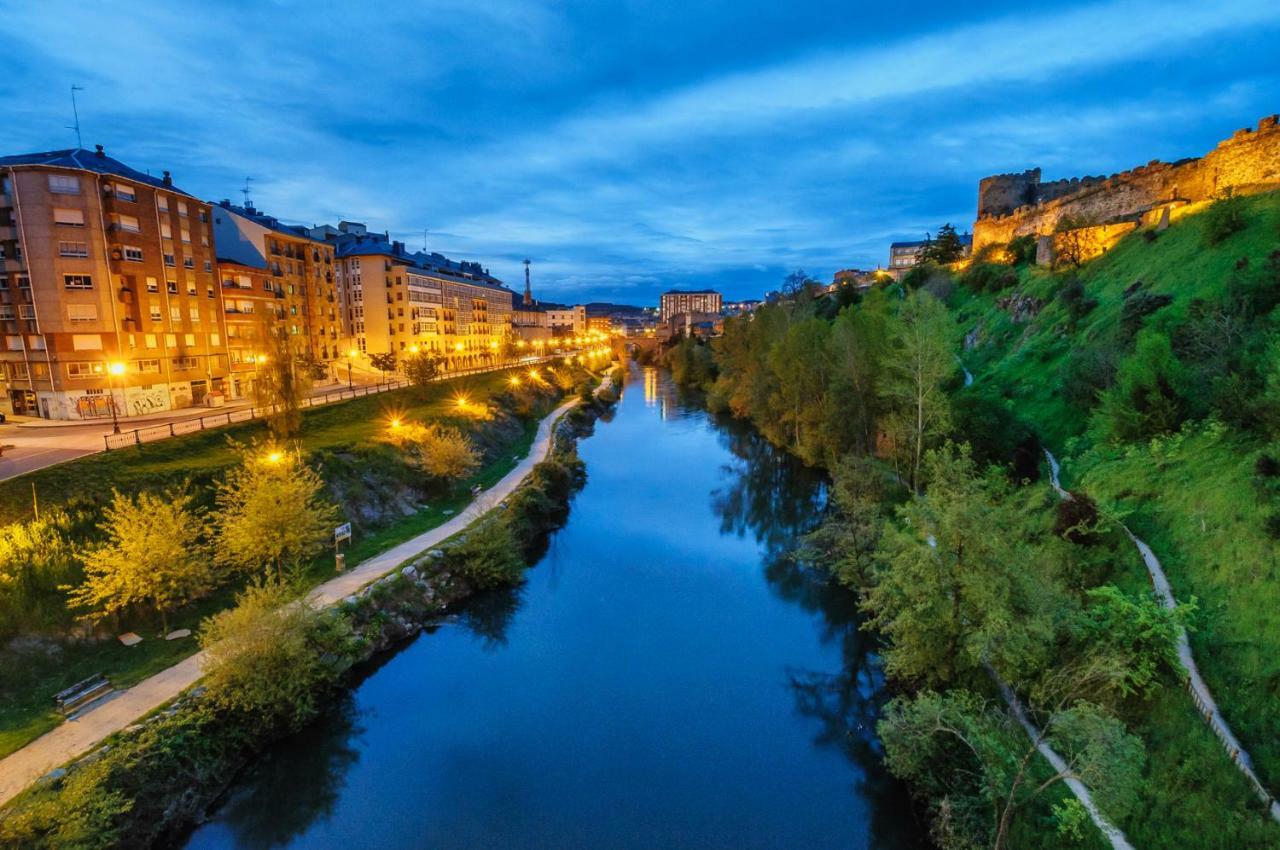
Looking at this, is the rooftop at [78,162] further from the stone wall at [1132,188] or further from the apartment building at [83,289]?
the stone wall at [1132,188]

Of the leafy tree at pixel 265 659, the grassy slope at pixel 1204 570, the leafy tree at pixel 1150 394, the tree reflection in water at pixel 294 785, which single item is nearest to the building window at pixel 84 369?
the leafy tree at pixel 265 659

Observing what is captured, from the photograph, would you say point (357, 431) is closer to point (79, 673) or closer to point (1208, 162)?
point (79, 673)

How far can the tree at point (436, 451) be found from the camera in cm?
3350

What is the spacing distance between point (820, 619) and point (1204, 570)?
11690 mm

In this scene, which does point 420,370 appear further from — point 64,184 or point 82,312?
point 64,184

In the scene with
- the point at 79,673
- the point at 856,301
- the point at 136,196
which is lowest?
the point at 79,673

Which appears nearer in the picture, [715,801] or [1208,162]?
[715,801]

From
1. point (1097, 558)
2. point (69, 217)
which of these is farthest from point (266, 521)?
point (69, 217)

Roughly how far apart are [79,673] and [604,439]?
141 feet

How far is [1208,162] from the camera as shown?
127 feet

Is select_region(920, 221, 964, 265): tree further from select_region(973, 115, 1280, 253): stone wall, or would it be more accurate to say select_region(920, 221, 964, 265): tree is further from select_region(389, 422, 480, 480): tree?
select_region(389, 422, 480, 480): tree

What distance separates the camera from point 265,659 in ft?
52.5

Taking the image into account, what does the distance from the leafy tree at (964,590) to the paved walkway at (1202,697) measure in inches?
100

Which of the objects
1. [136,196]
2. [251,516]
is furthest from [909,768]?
[136,196]
